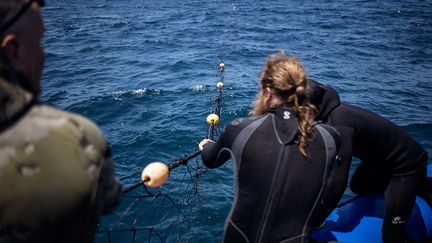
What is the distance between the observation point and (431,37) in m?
18.4

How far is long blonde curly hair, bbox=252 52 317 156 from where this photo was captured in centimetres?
241

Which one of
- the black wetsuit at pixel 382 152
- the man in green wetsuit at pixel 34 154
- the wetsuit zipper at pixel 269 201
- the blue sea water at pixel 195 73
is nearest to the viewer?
the man in green wetsuit at pixel 34 154

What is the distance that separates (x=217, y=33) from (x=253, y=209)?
19375mm

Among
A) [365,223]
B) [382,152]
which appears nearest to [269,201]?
[382,152]

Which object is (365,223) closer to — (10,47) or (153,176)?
(153,176)

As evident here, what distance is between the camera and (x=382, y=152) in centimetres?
298

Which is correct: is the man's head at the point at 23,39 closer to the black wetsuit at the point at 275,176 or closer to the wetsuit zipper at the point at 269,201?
the black wetsuit at the point at 275,176

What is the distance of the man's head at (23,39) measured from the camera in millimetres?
1164

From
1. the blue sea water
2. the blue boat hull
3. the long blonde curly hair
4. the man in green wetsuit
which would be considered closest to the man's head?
the man in green wetsuit

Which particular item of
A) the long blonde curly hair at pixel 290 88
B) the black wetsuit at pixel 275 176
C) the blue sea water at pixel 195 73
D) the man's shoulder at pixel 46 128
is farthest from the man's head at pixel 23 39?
the blue sea water at pixel 195 73

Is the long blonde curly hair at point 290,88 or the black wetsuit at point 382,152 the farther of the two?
the black wetsuit at point 382,152

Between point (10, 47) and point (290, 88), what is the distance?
1.86 metres

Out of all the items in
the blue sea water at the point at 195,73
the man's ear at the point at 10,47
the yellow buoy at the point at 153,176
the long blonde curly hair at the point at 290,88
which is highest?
the man's ear at the point at 10,47

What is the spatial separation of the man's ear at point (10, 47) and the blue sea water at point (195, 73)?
8.25 ft
